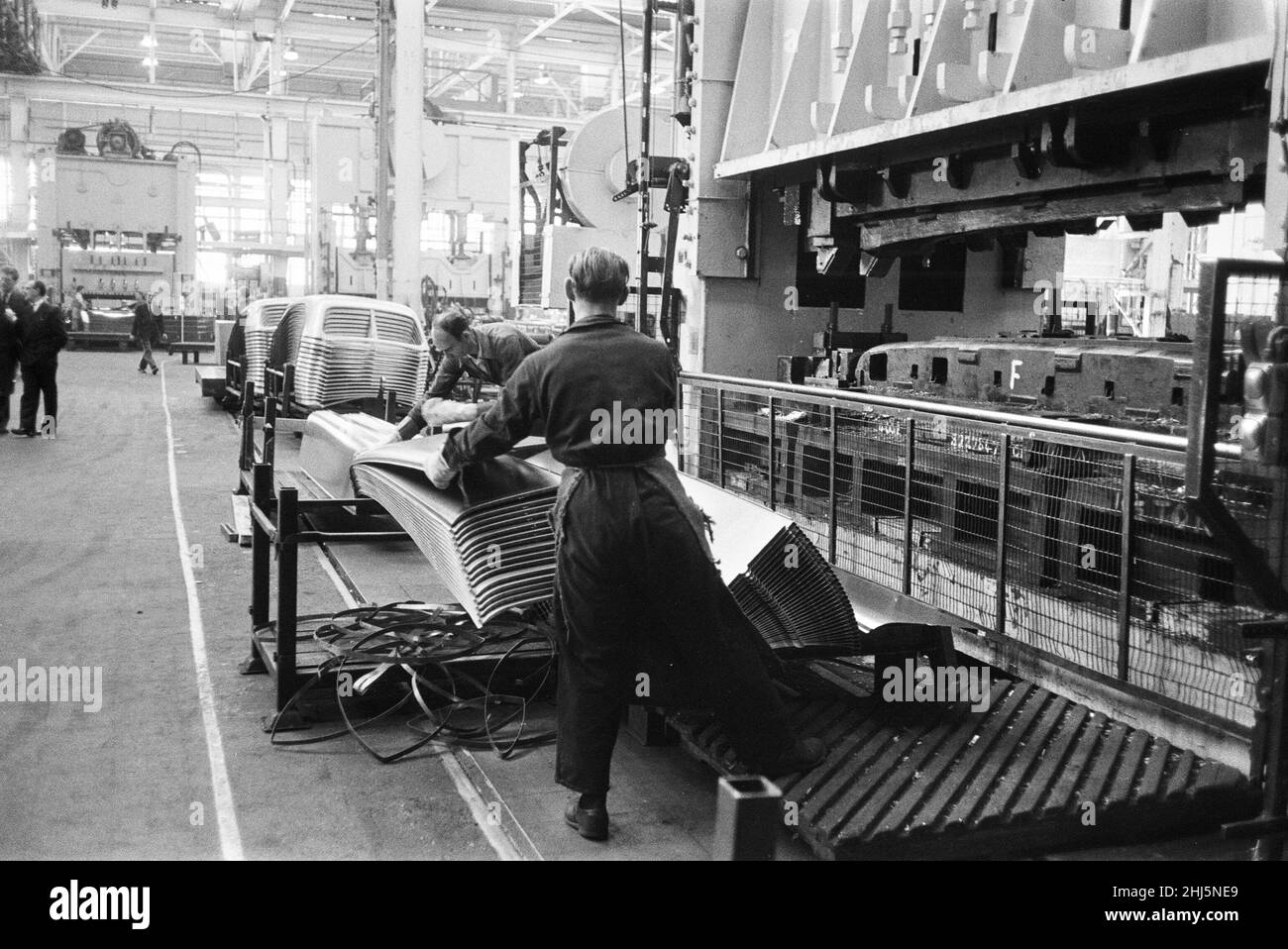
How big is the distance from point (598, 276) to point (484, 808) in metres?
1.73

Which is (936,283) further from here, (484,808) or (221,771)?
(221,771)

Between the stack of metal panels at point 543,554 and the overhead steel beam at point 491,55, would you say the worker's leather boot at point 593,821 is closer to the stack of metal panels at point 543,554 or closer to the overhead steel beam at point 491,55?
the stack of metal panels at point 543,554

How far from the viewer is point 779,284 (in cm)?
809

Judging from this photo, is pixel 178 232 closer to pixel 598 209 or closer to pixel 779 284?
pixel 598 209

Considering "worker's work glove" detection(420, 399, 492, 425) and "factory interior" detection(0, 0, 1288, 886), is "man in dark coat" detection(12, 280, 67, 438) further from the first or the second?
"worker's work glove" detection(420, 399, 492, 425)

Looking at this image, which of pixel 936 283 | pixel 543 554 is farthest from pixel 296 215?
pixel 543 554

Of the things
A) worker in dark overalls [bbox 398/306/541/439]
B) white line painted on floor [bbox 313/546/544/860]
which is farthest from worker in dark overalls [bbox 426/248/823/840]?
worker in dark overalls [bbox 398/306/541/439]

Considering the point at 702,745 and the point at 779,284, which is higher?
the point at 779,284

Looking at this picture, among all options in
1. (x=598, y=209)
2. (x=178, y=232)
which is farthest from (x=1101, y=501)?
(x=178, y=232)

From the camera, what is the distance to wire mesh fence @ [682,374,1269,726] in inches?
155

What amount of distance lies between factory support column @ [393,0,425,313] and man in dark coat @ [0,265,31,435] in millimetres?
5876

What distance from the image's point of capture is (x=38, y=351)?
12.4m
